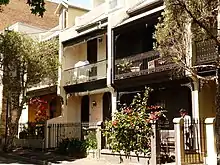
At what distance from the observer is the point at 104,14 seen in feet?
76.5

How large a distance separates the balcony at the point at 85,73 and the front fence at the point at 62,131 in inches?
105

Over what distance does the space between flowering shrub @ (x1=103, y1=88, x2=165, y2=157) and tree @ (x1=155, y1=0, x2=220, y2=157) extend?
3.51m

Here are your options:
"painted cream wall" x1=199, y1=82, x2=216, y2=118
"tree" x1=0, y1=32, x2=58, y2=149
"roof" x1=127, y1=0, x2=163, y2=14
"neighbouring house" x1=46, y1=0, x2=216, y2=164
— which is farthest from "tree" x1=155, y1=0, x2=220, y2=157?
"tree" x1=0, y1=32, x2=58, y2=149

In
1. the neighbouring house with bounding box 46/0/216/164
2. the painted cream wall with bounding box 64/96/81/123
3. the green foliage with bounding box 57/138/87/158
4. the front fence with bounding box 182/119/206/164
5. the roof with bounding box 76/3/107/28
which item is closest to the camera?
the front fence with bounding box 182/119/206/164

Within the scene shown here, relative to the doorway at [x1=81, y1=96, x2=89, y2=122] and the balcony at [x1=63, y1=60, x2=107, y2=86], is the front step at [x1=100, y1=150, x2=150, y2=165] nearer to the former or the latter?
the balcony at [x1=63, y1=60, x2=107, y2=86]

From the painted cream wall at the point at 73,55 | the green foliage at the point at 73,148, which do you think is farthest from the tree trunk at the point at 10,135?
the painted cream wall at the point at 73,55

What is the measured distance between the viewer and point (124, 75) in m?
20.2

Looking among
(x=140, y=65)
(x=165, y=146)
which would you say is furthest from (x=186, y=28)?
(x=140, y=65)

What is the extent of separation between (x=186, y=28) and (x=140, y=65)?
24.8 ft

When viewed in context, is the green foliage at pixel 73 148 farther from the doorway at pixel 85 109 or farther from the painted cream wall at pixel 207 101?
the painted cream wall at pixel 207 101

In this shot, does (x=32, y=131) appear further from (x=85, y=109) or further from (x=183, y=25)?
(x=183, y=25)

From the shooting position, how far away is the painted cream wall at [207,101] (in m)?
16.6

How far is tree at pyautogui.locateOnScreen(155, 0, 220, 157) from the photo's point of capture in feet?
35.1

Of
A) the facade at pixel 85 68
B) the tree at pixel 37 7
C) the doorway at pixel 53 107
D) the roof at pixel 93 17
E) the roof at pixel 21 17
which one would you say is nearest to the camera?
the tree at pixel 37 7
